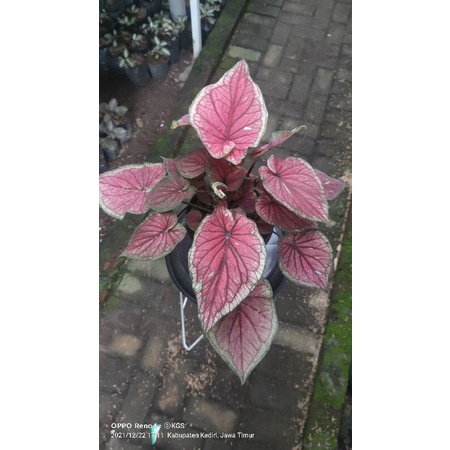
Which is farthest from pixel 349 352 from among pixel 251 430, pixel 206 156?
pixel 206 156

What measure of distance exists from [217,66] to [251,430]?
5.89 feet

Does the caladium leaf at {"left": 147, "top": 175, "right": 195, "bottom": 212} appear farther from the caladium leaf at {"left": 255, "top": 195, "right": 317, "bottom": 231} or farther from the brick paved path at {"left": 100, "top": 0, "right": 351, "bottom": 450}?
the brick paved path at {"left": 100, "top": 0, "right": 351, "bottom": 450}

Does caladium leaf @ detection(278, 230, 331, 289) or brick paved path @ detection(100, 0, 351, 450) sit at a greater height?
caladium leaf @ detection(278, 230, 331, 289)

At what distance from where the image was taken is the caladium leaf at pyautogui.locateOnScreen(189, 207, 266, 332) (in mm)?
1016

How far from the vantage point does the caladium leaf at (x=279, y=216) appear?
117cm

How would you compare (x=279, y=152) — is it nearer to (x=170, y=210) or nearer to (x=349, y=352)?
(x=349, y=352)

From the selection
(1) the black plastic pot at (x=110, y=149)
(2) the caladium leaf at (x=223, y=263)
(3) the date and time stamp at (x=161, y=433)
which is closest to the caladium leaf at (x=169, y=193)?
(2) the caladium leaf at (x=223, y=263)

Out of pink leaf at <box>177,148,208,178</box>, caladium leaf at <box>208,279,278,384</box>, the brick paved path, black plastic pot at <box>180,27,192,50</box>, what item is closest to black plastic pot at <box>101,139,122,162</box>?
the brick paved path

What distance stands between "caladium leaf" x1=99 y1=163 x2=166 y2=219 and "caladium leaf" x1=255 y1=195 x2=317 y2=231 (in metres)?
0.30

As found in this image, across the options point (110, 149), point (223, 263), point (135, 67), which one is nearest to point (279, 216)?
point (223, 263)

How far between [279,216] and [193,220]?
24 cm

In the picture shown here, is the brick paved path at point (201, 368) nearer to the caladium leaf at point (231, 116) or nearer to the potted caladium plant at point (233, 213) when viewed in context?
the potted caladium plant at point (233, 213)

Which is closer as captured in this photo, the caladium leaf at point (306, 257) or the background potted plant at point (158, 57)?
the caladium leaf at point (306, 257)

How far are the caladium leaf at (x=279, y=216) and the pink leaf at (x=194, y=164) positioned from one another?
17cm
